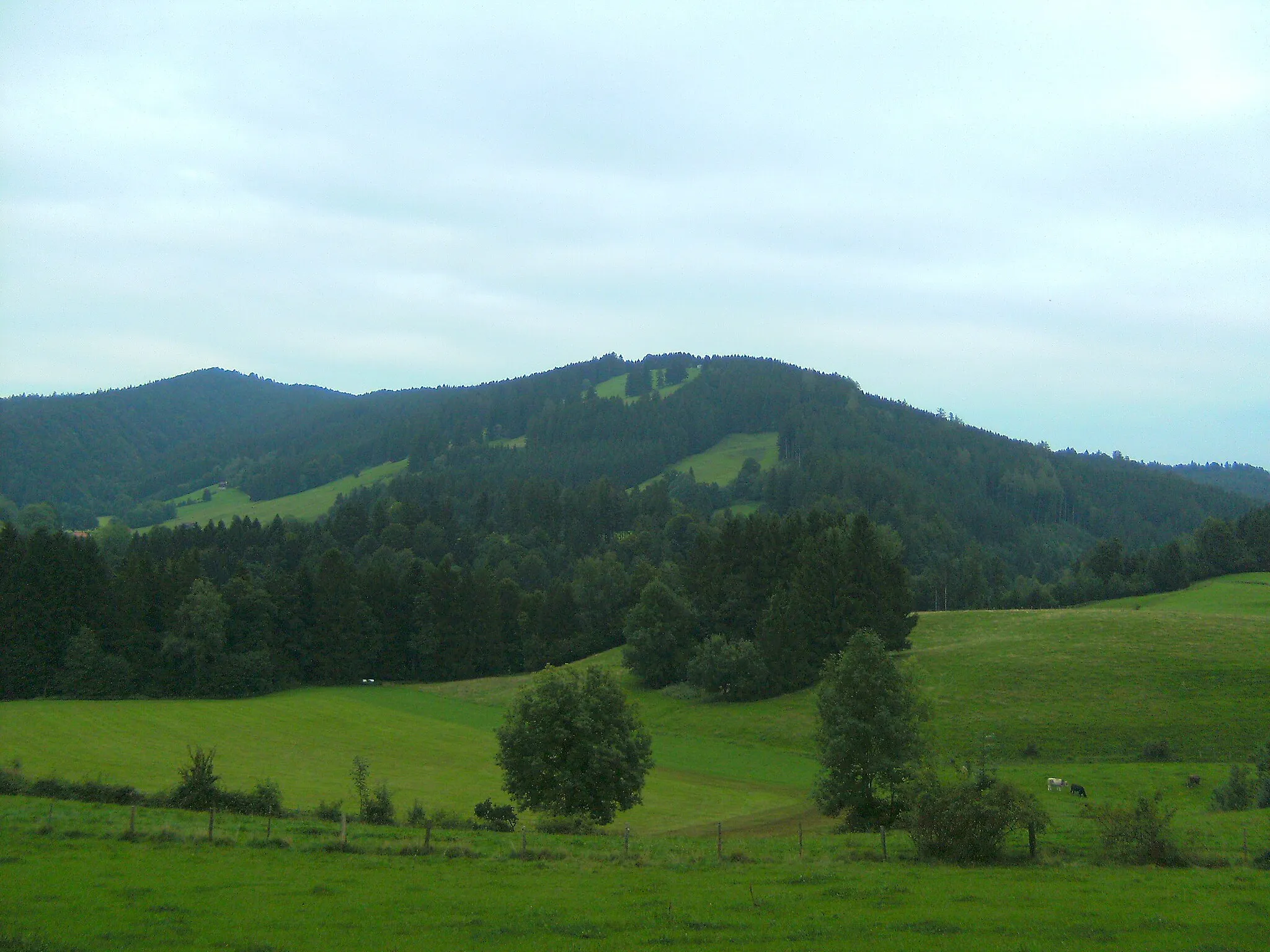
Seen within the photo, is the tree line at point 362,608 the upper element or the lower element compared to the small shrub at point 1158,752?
upper

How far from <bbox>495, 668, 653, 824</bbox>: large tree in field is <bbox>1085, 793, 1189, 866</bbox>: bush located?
1793 centimetres

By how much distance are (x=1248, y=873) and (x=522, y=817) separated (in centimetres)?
2820

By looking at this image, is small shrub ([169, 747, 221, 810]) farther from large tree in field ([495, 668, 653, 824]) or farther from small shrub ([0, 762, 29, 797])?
large tree in field ([495, 668, 653, 824])

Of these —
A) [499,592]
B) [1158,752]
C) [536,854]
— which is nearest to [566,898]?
[536,854]

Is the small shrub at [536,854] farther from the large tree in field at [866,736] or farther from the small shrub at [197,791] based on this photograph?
the small shrub at [197,791]

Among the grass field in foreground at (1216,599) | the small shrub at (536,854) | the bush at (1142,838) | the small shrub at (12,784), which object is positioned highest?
the grass field in foreground at (1216,599)

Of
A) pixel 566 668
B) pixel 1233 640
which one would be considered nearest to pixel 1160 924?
pixel 566 668

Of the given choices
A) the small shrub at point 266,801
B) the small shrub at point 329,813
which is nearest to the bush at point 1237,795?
the small shrub at point 329,813

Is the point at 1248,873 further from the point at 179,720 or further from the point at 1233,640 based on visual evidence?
the point at 179,720

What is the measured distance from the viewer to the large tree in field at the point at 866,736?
114 feet

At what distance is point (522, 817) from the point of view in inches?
1644

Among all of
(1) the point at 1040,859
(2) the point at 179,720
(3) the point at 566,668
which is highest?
(3) the point at 566,668

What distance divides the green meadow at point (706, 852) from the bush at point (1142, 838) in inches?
26.6

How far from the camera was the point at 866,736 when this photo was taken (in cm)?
3484
